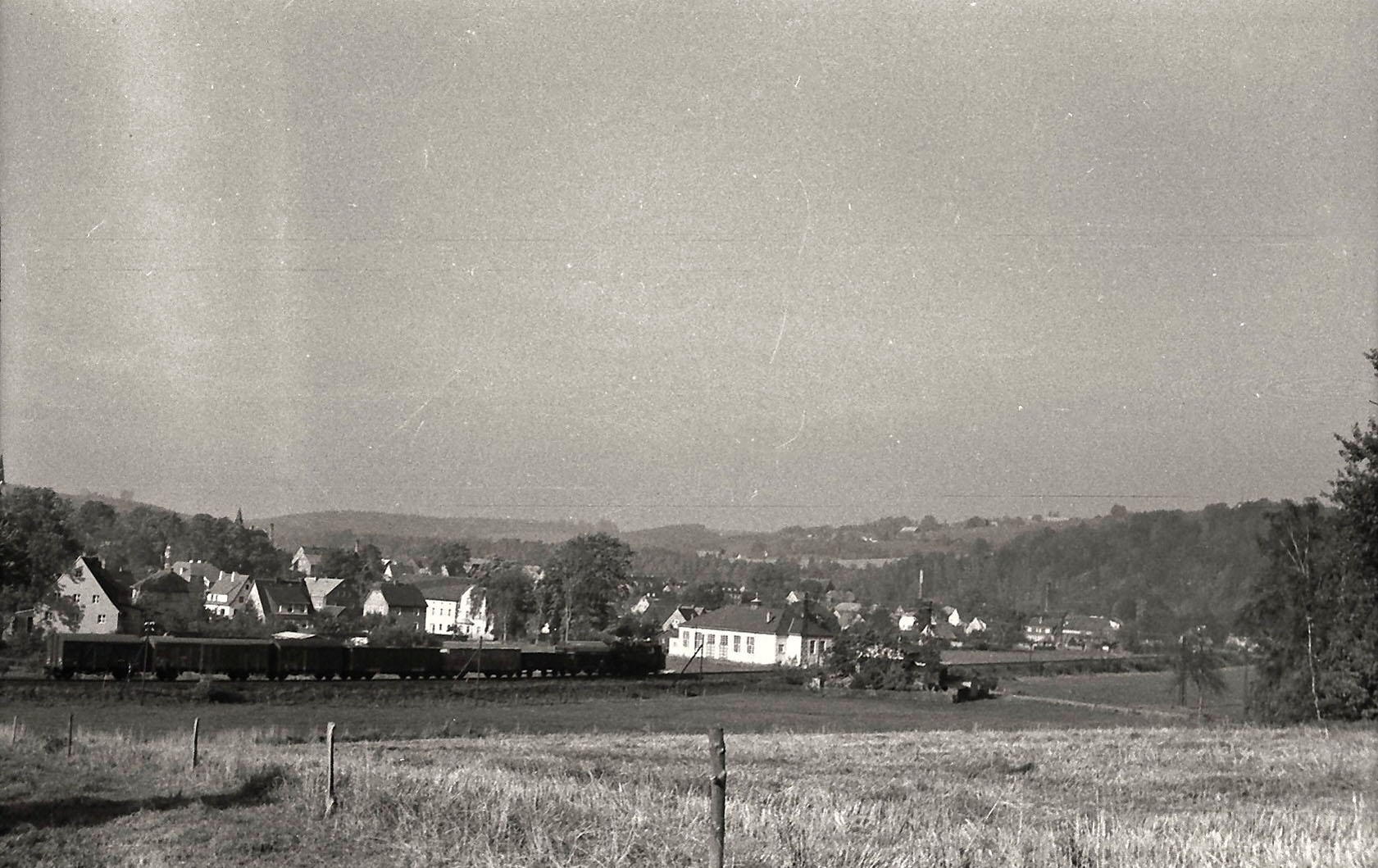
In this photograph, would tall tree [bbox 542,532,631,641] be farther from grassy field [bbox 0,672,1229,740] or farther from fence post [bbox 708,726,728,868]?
fence post [bbox 708,726,728,868]

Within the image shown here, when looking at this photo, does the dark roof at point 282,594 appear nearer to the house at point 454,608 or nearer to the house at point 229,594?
the house at point 229,594

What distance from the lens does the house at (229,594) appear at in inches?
4279

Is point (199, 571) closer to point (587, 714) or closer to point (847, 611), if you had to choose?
point (587, 714)

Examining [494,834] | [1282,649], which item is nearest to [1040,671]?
[1282,649]

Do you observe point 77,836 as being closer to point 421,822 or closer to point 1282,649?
point 421,822

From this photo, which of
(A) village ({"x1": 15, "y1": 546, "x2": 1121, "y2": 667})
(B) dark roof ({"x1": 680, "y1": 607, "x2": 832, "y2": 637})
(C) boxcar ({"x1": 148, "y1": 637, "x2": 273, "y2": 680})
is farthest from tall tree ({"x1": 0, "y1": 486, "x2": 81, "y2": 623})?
(B) dark roof ({"x1": 680, "y1": 607, "x2": 832, "y2": 637})

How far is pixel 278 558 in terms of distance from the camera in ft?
494

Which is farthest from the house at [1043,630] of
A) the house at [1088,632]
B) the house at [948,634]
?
the house at [948,634]

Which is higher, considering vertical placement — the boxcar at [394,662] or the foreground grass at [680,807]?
the foreground grass at [680,807]

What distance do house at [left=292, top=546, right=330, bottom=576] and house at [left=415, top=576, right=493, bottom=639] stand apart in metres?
16.9

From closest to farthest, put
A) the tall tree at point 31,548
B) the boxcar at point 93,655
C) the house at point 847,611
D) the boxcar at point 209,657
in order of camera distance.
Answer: the boxcar at point 93,655
the boxcar at point 209,657
the tall tree at point 31,548
the house at point 847,611

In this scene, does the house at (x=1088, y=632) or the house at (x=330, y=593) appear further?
the house at (x=1088, y=632)

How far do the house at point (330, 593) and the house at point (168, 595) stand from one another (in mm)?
18188

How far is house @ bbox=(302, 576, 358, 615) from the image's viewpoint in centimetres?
11875
